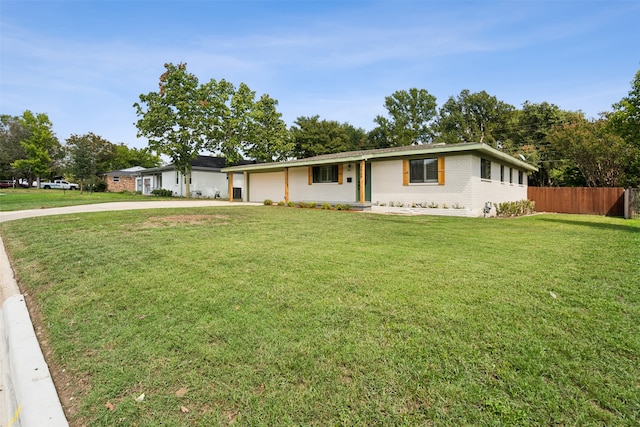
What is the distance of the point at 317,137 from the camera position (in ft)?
122

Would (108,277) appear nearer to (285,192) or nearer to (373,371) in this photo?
(373,371)

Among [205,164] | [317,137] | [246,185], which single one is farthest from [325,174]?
[317,137]

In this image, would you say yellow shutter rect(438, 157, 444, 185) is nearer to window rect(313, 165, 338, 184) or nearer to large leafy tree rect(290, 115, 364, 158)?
window rect(313, 165, 338, 184)

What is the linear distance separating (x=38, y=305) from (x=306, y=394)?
382 cm

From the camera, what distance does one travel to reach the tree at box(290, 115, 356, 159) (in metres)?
37.2

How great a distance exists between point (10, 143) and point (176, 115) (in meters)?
40.0

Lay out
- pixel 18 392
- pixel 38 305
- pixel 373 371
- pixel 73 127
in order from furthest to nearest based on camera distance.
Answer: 1. pixel 73 127
2. pixel 38 305
3. pixel 18 392
4. pixel 373 371

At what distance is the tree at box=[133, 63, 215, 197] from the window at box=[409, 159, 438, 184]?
Result: 732 inches

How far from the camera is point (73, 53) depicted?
1281 centimetres

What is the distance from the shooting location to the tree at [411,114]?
42.4 meters

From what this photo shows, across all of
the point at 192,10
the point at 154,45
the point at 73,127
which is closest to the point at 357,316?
the point at 192,10

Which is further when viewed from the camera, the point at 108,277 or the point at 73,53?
the point at 73,53

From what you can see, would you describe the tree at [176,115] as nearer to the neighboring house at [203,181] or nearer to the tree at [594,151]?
the neighboring house at [203,181]

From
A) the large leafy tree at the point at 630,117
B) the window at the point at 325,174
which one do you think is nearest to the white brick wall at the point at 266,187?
the window at the point at 325,174
